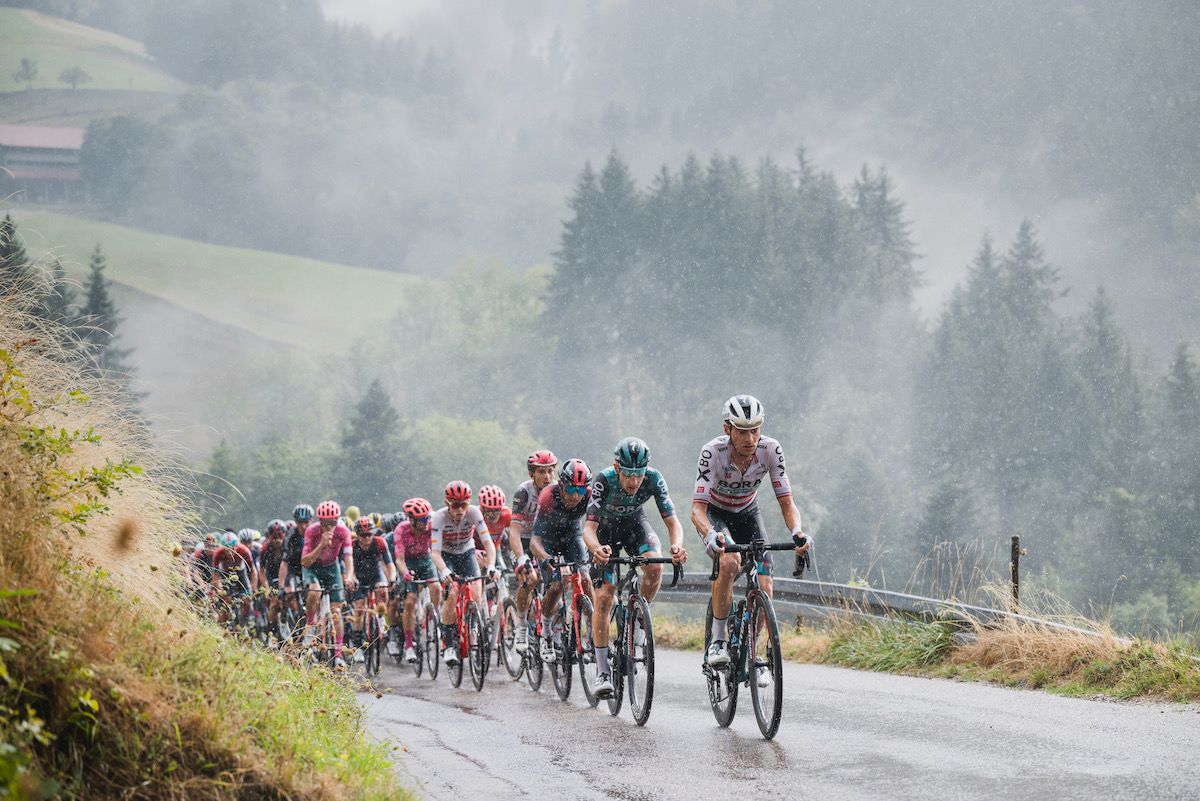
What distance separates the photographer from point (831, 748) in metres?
7.19

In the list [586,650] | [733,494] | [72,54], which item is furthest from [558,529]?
[72,54]

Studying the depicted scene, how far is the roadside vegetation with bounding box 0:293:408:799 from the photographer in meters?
4.48

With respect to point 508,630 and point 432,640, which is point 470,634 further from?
point 432,640

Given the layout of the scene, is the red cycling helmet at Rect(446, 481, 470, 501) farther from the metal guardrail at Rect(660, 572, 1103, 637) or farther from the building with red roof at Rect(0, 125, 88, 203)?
the building with red roof at Rect(0, 125, 88, 203)

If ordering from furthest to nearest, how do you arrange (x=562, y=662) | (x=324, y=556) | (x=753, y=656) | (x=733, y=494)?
(x=324, y=556) → (x=562, y=662) → (x=733, y=494) → (x=753, y=656)

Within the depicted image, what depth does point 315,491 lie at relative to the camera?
294ft

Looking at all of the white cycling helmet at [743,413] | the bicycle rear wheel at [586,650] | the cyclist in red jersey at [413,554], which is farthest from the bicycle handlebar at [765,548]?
the cyclist in red jersey at [413,554]

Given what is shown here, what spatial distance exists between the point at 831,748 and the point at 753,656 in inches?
34.6

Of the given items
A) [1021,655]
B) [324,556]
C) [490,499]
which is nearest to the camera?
[1021,655]

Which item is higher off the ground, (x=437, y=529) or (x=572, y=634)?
(x=437, y=529)

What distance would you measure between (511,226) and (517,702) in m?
145

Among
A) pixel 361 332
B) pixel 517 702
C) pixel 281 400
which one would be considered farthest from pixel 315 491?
pixel 517 702

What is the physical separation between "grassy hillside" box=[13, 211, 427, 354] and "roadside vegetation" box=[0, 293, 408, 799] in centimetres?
11195

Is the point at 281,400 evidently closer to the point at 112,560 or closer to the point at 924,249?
the point at 924,249
